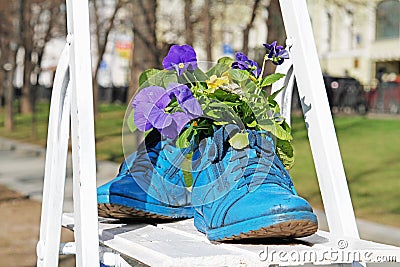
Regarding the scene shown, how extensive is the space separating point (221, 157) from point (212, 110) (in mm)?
109

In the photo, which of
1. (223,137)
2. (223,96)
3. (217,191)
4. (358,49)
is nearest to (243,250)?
(217,191)

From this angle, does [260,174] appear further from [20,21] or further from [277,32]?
[20,21]

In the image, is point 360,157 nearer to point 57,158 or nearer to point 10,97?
point 10,97

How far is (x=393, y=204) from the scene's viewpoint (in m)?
7.76

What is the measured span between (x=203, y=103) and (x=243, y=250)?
15.9 inches

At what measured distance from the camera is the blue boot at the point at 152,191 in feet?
5.75

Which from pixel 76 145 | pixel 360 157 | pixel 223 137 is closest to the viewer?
pixel 76 145

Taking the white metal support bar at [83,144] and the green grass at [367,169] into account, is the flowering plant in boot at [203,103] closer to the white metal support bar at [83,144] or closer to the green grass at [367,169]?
the white metal support bar at [83,144]

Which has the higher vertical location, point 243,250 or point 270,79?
point 270,79

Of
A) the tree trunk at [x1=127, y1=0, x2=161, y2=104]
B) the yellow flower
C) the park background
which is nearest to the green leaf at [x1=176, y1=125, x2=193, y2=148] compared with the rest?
the yellow flower

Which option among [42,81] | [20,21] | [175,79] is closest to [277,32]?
[20,21]

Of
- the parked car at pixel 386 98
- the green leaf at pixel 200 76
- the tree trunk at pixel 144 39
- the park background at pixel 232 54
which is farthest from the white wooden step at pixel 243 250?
the parked car at pixel 386 98

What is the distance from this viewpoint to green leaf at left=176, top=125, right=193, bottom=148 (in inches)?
65.1

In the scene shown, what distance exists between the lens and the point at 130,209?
1.75 m
